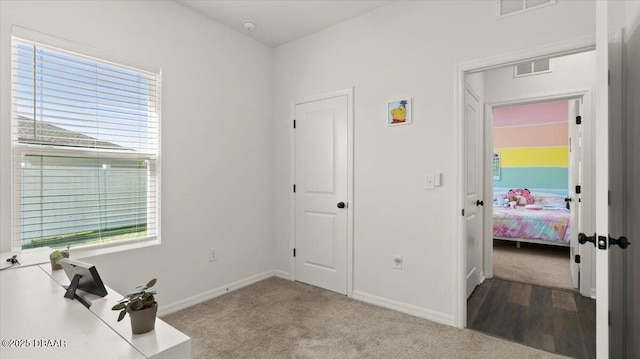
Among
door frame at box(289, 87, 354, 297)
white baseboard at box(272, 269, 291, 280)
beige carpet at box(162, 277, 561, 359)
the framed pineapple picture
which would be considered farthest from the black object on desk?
white baseboard at box(272, 269, 291, 280)

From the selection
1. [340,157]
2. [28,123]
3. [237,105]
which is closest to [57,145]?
[28,123]

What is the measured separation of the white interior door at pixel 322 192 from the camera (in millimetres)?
3254

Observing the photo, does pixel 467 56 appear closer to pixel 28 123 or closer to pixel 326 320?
pixel 326 320

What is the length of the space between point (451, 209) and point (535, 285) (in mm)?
1874

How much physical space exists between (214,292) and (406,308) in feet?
5.97

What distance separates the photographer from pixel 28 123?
83.0 inches

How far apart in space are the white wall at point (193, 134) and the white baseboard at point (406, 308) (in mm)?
1255

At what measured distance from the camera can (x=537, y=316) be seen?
2764 millimetres

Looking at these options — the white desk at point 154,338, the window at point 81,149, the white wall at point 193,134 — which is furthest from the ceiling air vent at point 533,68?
the white desk at point 154,338

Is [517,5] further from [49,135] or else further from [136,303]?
[49,135]

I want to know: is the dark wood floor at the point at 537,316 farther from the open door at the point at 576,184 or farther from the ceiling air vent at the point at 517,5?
the ceiling air vent at the point at 517,5

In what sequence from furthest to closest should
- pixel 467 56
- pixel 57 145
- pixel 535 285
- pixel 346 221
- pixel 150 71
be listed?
pixel 535 285
pixel 346 221
pixel 150 71
pixel 467 56
pixel 57 145

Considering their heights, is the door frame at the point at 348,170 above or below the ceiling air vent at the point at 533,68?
below

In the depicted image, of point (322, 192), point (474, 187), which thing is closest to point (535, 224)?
point (474, 187)
